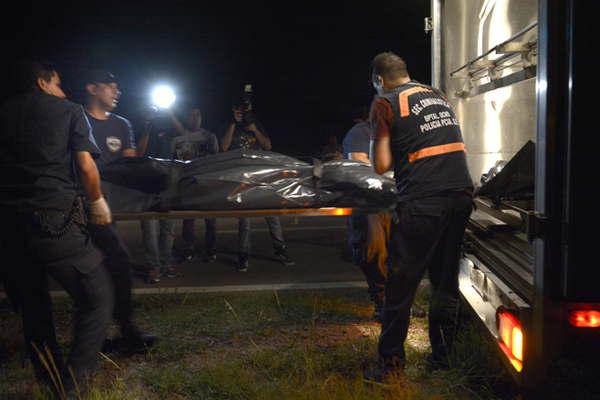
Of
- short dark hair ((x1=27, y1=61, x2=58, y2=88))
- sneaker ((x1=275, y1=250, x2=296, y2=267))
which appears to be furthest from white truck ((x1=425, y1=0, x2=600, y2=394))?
sneaker ((x1=275, y1=250, x2=296, y2=267))

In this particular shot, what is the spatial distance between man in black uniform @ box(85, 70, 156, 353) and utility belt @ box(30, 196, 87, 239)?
0.72m

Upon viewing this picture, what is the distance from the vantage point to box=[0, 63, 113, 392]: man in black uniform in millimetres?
2965

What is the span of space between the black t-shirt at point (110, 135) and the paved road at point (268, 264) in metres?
1.66

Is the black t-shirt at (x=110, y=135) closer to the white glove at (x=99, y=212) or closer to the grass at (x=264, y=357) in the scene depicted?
the grass at (x=264, y=357)

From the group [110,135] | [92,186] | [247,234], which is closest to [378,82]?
[92,186]

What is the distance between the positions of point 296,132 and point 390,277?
2397 centimetres

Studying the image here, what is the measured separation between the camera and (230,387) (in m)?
3.37

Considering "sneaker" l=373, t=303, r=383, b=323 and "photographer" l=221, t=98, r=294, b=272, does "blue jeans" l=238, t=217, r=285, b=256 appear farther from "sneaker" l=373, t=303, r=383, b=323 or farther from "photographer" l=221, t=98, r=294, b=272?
"sneaker" l=373, t=303, r=383, b=323

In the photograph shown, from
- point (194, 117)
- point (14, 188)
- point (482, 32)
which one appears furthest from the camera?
point (194, 117)

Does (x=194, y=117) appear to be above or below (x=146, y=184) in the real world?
above

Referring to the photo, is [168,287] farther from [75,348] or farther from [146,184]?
[75,348]

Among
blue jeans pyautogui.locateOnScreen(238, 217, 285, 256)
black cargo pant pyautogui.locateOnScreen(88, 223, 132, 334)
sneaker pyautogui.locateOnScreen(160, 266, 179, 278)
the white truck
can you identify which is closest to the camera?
the white truck

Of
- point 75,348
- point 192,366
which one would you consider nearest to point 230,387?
point 192,366

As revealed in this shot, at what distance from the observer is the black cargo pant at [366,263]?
4.66 meters
